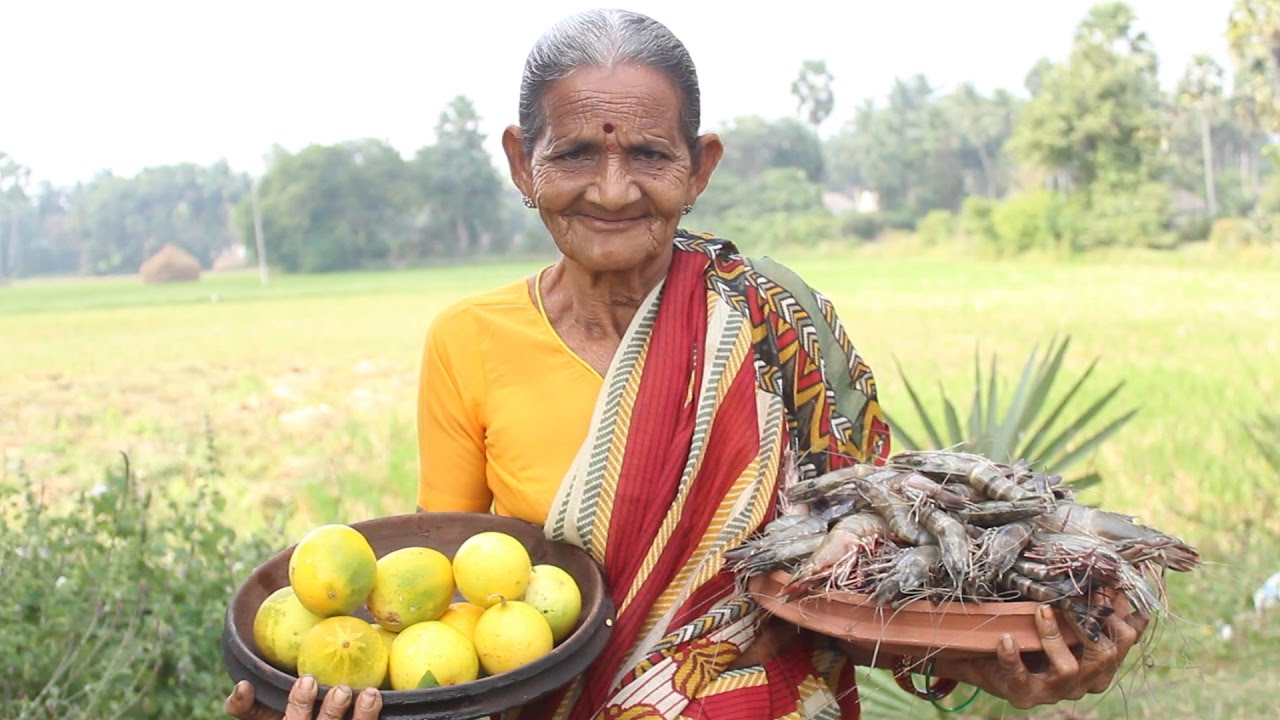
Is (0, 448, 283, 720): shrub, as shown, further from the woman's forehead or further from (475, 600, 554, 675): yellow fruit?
the woman's forehead

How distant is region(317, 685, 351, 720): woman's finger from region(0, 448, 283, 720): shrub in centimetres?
182

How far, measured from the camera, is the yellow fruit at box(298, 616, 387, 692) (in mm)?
1598

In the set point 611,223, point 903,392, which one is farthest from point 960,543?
point 903,392

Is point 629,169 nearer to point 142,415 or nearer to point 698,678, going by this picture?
point 698,678

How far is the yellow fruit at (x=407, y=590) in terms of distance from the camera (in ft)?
5.76

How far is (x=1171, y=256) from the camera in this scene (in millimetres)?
35344

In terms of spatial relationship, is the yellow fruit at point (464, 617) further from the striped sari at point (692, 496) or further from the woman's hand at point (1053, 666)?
the woman's hand at point (1053, 666)

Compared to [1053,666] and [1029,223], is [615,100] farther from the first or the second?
[1029,223]

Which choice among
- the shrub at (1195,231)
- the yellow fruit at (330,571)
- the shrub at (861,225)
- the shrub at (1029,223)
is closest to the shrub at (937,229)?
the shrub at (1029,223)

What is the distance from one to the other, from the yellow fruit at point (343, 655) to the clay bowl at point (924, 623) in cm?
69

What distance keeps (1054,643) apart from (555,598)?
83 centimetres

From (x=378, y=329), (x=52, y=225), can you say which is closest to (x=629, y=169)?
(x=378, y=329)

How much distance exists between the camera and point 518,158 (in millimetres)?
2217

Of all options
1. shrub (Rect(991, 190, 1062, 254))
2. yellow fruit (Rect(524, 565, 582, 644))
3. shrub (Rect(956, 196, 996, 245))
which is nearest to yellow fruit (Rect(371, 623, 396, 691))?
yellow fruit (Rect(524, 565, 582, 644))
